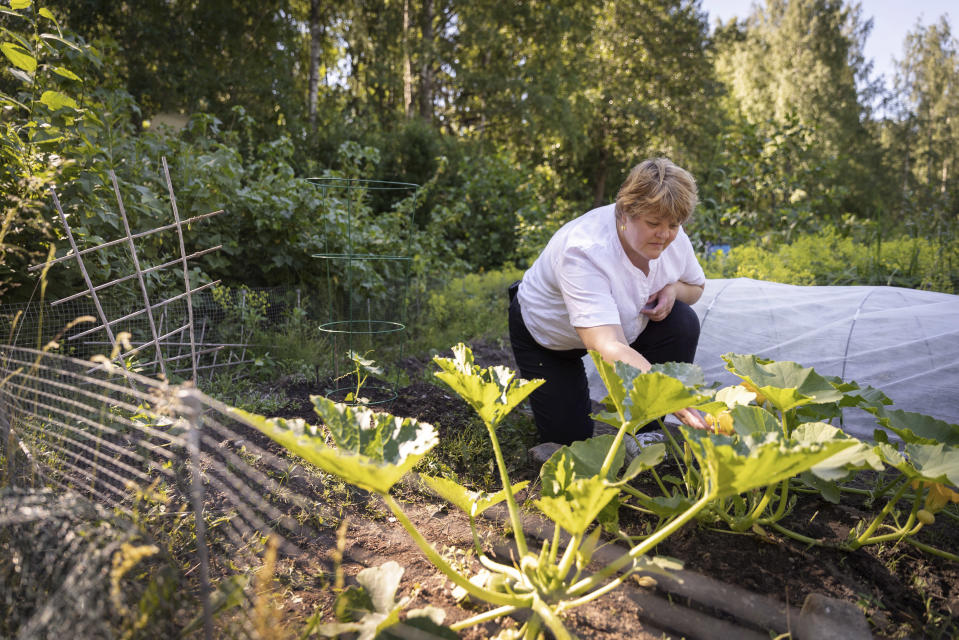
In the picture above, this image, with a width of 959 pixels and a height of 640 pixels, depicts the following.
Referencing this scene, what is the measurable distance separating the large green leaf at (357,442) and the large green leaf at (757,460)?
18.5 inches

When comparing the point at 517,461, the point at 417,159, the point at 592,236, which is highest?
the point at 417,159

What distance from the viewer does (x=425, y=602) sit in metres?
1.31

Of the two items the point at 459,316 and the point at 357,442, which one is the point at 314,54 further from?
the point at 357,442

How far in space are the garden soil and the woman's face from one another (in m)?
0.86

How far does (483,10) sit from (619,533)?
10501 millimetres

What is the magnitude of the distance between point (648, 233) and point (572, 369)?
72 cm

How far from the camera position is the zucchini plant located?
38.3 inches

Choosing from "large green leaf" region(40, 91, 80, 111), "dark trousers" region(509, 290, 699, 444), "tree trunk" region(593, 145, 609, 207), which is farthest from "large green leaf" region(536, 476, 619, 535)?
"tree trunk" region(593, 145, 609, 207)

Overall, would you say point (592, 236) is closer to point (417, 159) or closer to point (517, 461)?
point (517, 461)

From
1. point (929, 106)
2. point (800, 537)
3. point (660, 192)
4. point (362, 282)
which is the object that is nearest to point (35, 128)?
point (362, 282)

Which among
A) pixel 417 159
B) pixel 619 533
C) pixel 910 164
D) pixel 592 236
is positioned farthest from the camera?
pixel 910 164

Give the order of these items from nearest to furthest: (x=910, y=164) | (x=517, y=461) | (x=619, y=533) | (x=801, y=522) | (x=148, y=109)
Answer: (x=619, y=533)
(x=801, y=522)
(x=517, y=461)
(x=148, y=109)
(x=910, y=164)

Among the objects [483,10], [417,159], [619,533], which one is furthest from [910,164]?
[619,533]

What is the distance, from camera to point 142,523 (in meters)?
1.45
